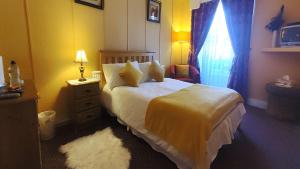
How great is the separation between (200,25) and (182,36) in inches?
20.8

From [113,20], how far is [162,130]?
2.30 metres

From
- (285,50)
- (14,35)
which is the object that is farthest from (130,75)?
(285,50)

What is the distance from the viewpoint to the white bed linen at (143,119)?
174 cm

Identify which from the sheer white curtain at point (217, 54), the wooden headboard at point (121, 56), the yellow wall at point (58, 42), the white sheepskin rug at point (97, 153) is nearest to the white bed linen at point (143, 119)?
the white sheepskin rug at point (97, 153)

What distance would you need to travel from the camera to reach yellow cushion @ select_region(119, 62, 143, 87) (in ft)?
9.06

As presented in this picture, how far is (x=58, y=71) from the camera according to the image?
262 centimetres

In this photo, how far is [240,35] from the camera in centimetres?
367

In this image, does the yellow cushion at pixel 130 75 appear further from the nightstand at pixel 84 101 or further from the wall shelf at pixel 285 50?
the wall shelf at pixel 285 50

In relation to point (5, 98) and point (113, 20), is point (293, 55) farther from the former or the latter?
point (5, 98)

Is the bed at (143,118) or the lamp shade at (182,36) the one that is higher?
the lamp shade at (182,36)

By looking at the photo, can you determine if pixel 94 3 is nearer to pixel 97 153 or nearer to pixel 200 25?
pixel 97 153

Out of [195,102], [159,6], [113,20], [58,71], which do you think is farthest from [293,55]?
[58,71]

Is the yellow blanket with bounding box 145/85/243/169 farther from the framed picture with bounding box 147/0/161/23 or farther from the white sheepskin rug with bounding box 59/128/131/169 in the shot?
the framed picture with bounding box 147/0/161/23

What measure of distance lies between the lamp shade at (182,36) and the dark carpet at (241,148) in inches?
100.0
